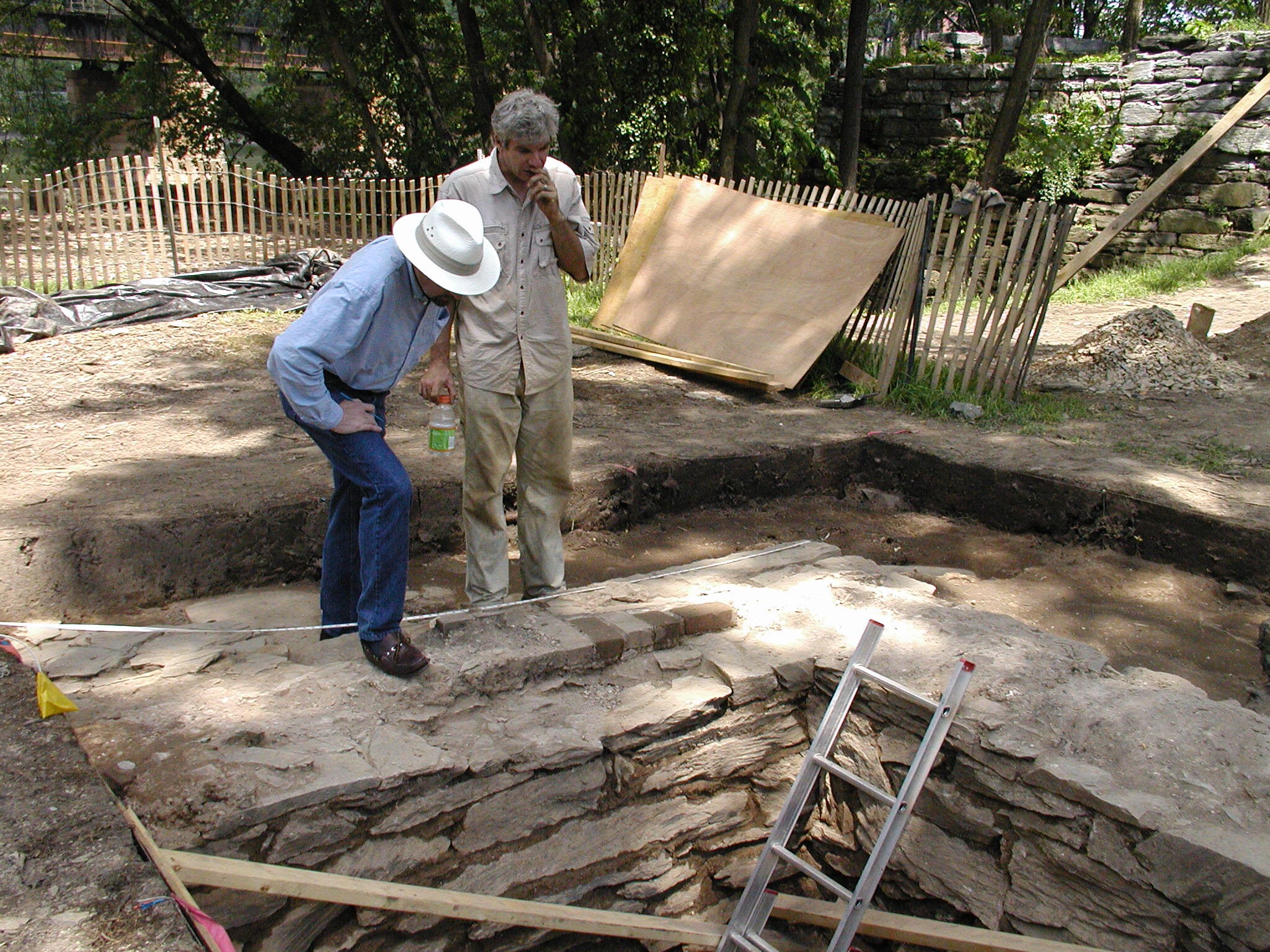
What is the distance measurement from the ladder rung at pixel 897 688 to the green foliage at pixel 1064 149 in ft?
36.4

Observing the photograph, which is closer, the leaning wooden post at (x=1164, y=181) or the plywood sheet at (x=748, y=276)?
the plywood sheet at (x=748, y=276)

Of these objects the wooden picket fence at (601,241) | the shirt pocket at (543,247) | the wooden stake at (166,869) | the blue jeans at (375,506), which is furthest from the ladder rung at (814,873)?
the wooden picket fence at (601,241)

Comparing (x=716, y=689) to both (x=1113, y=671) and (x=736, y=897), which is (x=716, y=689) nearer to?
(x=736, y=897)

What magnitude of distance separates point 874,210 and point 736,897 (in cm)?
615

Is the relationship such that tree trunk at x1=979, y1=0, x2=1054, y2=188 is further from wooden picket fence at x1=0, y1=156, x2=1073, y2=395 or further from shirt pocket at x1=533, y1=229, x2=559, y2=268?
shirt pocket at x1=533, y1=229, x2=559, y2=268

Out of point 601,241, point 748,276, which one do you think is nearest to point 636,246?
point 748,276

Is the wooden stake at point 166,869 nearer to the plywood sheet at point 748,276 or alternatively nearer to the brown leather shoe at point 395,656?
the brown leather shoe at point 395,656

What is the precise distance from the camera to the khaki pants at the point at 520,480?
11.7 feet

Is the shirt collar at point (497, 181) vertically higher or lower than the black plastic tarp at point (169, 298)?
higher

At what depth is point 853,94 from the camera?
13672 mm

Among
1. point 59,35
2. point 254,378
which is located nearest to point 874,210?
point 254,378

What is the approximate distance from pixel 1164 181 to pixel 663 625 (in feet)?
30.5

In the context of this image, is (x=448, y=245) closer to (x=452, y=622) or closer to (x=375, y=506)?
(x=375, y=506)

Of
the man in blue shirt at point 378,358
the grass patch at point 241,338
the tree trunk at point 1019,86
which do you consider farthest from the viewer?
the tree trunk at point 1019,86
